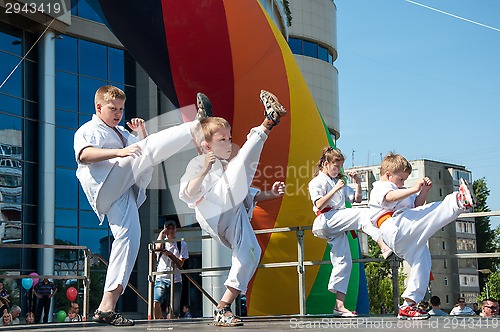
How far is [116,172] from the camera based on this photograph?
5195mm

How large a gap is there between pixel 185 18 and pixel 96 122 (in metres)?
2.81

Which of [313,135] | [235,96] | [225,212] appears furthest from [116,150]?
[313,135]

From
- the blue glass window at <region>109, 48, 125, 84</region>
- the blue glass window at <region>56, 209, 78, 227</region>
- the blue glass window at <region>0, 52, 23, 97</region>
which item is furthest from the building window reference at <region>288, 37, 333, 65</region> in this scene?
the blue glass window at <region>0, 52, 23, 97</region>

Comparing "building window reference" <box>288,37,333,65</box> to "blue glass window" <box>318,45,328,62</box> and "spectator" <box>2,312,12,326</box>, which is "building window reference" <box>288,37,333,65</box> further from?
"spectator" <box>2,312,12,326</box>

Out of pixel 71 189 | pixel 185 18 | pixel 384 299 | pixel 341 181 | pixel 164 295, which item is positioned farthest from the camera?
pixel 384 299

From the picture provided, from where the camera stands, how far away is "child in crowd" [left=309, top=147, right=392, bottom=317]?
22.4 ft

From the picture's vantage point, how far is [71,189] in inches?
926

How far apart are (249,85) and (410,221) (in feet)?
9.20

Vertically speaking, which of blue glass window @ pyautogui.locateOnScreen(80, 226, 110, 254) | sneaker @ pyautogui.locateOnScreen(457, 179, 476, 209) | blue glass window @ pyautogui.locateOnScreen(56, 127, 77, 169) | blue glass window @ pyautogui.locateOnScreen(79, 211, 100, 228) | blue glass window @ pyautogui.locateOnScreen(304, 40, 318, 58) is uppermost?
blue glass window @ pyautogui.locateOnScreen(304, 40, 318, 58)

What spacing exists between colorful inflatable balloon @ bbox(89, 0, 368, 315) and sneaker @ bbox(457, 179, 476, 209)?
2865mm

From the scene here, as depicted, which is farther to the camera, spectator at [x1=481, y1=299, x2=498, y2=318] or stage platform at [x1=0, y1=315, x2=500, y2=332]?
spectator at [x1=481, y1=299, x2=498, y2=318]

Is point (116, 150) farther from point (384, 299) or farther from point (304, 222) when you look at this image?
point (384, 299)

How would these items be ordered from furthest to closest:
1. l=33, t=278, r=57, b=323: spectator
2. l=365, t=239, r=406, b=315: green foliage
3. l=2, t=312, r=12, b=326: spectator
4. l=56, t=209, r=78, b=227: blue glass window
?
1. l=365, t=239, r=406, b=315: green foliage
2. l=56, t=209, r=78, b=227: blue glass window
3. l=33, t=278, r=57, b=323: spectator
4. l=2, t=312, r=12, b=326: spectator

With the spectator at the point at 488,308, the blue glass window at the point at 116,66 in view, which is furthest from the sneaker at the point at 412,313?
the blue glass window at the point at 116,66
